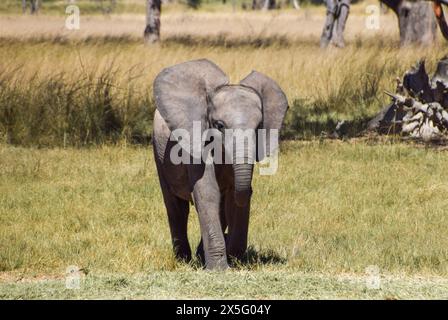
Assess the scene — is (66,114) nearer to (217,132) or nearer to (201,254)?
(201,254)

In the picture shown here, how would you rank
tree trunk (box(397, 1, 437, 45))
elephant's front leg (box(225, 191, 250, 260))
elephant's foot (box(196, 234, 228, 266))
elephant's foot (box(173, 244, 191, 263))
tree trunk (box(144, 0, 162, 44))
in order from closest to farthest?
elephant's front leg (box(225, 191, 250, 260))
elephant's foot (box(196, 234, 228, 266))
elephant's foot (box(173, 244, 191, 263))
tree trunk (box(397, 1, 437, 45))
tree trunk (box(144, 0, 162, 44))

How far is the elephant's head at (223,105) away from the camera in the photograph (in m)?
6.79

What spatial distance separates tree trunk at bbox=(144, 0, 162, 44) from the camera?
88.8ft

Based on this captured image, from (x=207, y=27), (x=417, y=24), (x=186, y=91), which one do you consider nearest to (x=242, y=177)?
(x=186, y=91)

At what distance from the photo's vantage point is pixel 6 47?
19.2 meters

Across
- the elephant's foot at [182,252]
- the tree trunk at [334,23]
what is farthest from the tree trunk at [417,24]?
the elephant's foot at [182,252]

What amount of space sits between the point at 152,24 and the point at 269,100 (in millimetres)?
20263

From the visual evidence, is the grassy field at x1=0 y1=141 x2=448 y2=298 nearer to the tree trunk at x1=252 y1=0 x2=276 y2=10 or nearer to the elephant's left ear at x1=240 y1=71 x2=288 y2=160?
the elephant's left ear at x1=240 y1=71 x2=288 y2=160

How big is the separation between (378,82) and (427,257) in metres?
8.48

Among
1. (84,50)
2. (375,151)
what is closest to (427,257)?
(375,151)

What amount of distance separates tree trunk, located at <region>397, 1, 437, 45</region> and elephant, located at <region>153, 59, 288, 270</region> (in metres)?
14.6

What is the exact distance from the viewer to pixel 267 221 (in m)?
9.82

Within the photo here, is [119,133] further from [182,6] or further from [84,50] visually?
[182,6]

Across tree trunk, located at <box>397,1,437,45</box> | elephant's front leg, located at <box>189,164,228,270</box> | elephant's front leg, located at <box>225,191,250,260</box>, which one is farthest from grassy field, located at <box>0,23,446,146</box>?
elephant's front leg, located at <box>189,164,228,270</box>
